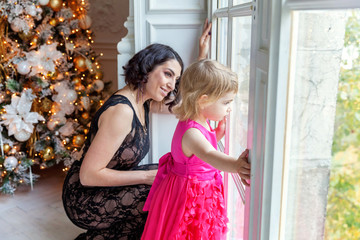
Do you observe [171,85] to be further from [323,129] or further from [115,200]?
[323,129]

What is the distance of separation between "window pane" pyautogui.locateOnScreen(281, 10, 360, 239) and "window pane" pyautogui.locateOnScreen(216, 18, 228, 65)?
977mm

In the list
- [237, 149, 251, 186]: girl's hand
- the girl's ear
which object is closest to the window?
the girl's ear

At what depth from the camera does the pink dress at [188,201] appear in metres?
1.46

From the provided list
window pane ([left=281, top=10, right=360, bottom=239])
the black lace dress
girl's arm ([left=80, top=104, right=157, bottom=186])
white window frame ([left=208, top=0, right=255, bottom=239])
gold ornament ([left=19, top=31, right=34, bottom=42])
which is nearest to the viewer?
window pane ([left=281, top=10, right=360, bottom=239])

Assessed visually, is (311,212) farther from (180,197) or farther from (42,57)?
(42,57)

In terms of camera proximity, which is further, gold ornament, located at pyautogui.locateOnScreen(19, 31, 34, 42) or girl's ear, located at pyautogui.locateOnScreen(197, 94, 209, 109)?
gold ornament, located at pyautogui.locateOnScreen(19, 31, 34, 42)

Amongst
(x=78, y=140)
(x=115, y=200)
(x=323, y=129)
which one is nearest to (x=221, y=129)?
(x=115, y=200)

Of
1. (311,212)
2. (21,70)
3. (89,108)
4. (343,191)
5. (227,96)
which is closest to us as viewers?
(343,191)

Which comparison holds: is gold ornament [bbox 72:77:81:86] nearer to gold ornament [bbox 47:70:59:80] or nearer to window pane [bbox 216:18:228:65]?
gold ornament [bbox 47:70:59:80]

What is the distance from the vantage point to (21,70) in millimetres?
2982

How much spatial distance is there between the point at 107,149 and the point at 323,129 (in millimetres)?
1311

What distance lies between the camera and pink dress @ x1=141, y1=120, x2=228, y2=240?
1456 mm

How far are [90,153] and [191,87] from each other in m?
0.68

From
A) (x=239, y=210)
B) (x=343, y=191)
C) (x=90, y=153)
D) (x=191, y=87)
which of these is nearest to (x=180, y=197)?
(x=239, y=210)
